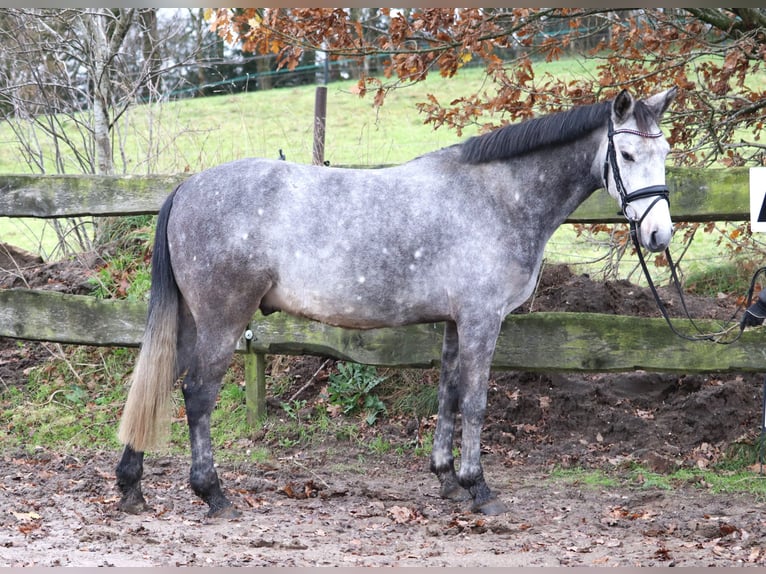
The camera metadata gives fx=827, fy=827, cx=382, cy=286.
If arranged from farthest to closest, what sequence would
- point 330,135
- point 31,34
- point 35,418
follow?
point 330,135
point 31,34
point 35,418

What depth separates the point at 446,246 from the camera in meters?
4.52

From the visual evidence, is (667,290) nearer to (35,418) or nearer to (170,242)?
(170,242)

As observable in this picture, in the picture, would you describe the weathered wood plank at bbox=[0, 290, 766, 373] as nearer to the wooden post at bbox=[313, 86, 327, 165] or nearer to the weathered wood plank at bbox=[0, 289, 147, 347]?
the weathered wood plank at bbox=[0, 289, 147, 347]

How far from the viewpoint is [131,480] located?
15.0ft

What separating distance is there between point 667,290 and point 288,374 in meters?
3.28

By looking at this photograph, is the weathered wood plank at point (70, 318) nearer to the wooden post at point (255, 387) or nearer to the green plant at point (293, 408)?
the wooden post at point (255, 387)

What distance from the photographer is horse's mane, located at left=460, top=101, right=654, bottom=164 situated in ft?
14.8

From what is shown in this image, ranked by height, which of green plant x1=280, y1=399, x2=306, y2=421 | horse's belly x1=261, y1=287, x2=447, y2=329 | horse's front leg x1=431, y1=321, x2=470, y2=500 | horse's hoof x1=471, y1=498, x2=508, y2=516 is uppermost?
horse's belly x1=261, y1=287, x2=447, y2=329

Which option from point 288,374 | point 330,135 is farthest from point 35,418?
point 330,135

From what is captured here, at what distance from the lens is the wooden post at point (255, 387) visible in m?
5.89

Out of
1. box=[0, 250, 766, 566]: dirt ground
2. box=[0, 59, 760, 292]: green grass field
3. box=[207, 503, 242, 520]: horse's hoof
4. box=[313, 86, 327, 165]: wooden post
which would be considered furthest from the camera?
box=[0, 59, 760, 292]: green grass field

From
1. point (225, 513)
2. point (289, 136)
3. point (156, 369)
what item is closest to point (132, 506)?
point (225, 513)

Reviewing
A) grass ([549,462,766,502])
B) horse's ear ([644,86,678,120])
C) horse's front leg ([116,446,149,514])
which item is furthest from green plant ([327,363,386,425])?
horse's ear ([644,86,678,120])

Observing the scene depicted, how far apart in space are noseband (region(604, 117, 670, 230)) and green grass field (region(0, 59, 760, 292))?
5.01 ft
